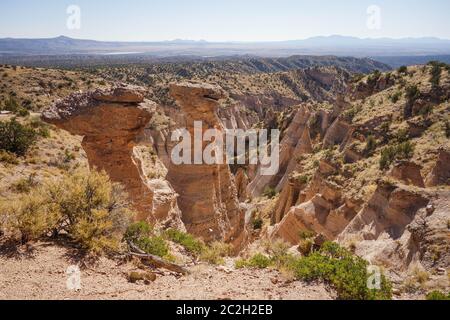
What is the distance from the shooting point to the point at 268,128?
189 ft

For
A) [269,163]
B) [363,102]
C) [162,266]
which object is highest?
[363,102]

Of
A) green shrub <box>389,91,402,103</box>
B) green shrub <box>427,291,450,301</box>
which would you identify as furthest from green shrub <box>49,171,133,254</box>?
green shrub <box>389,91,402,103</box>

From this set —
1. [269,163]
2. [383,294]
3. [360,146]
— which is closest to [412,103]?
[360,146]

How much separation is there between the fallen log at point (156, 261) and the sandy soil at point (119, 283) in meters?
0.29

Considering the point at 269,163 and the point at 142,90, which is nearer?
the point at 142,90

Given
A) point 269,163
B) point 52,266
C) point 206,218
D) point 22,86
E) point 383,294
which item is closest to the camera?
point 383,294

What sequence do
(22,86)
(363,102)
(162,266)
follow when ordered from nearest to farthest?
1. (162,266)
2. (363,102)
3. (22,86)

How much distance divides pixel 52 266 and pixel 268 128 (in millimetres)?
51315

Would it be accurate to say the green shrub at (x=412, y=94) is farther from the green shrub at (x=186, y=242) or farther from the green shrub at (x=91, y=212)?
the green shrub at (x=91, y=212)

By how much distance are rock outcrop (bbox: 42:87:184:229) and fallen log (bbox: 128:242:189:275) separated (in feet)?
16.2

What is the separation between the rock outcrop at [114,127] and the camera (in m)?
13.1

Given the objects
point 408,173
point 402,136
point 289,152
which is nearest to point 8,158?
point 408,173
